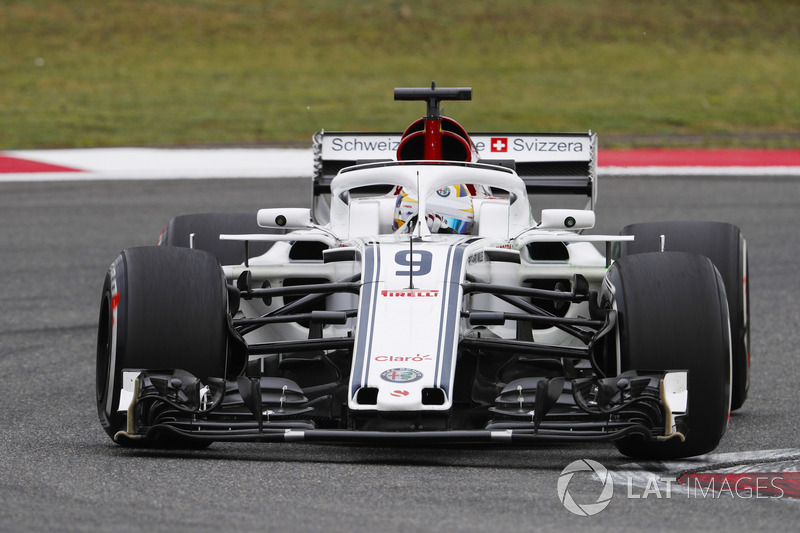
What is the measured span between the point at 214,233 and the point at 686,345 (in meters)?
3.40

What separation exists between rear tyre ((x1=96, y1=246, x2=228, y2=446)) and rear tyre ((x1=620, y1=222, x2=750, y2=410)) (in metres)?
2.60

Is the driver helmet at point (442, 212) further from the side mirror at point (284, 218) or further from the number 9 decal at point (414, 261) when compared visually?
the number 9 decal at point (414, 261)

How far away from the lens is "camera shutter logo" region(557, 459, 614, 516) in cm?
486

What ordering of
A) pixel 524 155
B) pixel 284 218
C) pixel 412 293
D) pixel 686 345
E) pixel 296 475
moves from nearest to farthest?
pixel 296 475, pixel 686 345, pixel 412 293, pixel 284 218, pixel 524 155

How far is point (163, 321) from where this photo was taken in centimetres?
576

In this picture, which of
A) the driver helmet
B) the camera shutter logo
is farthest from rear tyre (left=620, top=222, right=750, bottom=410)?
the camera shutter logo

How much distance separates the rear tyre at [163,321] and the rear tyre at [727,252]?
260cm

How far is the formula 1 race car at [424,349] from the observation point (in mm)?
5547

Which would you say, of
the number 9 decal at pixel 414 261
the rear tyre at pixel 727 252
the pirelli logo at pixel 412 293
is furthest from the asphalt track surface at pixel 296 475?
the number 9 decal at pixel 414 261

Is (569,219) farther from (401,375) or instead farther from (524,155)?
(524,155)

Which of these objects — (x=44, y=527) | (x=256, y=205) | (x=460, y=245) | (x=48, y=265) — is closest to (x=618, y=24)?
(x=256, y=205)

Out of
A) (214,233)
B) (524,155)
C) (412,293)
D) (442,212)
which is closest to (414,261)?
(412,293)

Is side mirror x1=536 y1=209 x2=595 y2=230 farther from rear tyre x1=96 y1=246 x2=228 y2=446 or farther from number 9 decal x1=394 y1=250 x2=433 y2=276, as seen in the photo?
rear tyre x1=96 y1=246 x2=228 y2=446

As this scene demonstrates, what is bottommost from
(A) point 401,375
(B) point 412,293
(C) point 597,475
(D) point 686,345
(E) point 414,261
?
(C) point 597,475
